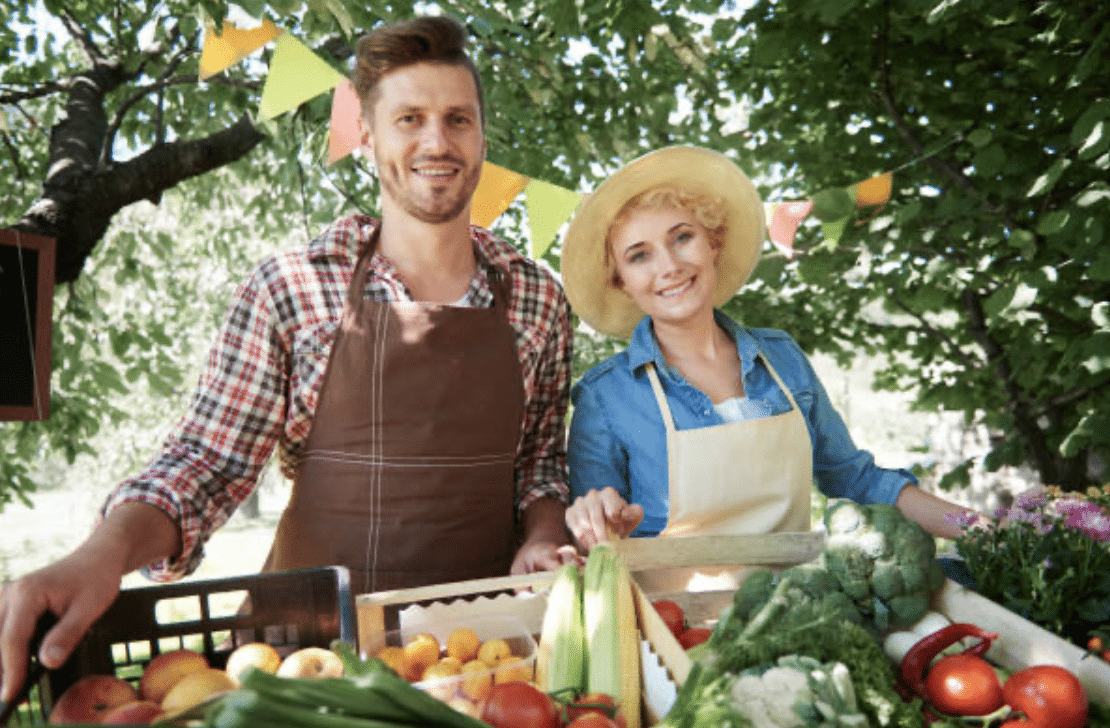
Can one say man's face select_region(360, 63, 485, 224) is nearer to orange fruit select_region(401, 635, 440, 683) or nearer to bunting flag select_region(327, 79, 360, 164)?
bunting flag select_region(327, 79, 360, 164)

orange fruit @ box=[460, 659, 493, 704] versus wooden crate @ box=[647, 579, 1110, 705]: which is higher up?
orange fruit @ box=[460, 659, 493, 704]

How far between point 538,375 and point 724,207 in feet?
2.14

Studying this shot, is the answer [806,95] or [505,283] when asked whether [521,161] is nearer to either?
[806,95]

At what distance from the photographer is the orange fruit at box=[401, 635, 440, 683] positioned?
120 cm

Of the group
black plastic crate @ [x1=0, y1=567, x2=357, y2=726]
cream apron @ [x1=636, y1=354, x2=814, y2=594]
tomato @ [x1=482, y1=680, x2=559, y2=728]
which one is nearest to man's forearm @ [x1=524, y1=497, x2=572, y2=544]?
cream apron @ [x1=636, y1=354, x2=814, y2=594]

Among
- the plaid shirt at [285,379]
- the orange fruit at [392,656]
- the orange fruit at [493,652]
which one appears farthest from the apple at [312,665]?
the plaid shirt at [285,379]

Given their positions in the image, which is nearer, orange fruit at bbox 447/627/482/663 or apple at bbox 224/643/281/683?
apple at bbox 224/643/281/683

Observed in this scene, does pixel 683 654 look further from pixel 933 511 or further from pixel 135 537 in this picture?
pixel 933 511

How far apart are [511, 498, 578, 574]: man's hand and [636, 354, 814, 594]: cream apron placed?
9.6 inches

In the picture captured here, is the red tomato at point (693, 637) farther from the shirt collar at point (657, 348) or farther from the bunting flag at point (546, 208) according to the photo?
the bunting flag at point (546, 208)

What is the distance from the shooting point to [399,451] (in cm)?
175

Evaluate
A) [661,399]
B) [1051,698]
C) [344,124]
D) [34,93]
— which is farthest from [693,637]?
[34,93]

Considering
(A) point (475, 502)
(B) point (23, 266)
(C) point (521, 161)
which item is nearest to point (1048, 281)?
(A) point (475, 502)

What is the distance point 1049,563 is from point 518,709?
34.3 inches
